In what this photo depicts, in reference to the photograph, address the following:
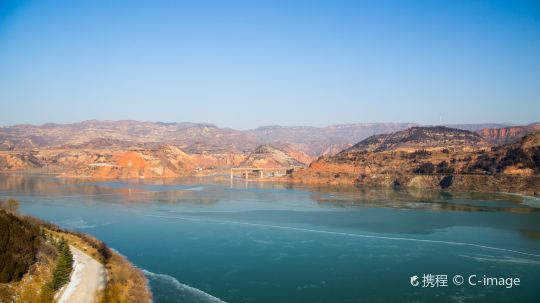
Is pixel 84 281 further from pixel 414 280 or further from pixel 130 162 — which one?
pixel 130 162

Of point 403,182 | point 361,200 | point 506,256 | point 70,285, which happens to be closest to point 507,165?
point 403,182

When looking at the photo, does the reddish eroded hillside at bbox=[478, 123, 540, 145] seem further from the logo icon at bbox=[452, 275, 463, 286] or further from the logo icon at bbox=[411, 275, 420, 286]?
the logo icon at bbox=[411, 275, 420, 286]

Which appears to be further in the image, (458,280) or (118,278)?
(458,280)

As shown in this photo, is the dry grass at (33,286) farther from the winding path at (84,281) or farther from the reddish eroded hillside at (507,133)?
the reddish eroded hillside at (507,133)

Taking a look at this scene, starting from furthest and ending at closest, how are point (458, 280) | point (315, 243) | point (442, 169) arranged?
point (442, 169)
point (315, 243)
point (458, 280)

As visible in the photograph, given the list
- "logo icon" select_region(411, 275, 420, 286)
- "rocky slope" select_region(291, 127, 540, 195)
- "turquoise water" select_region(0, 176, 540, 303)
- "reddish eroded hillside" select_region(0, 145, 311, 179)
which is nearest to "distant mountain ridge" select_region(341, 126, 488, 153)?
"rocky slope" select_region(291, 127, 540, 195)

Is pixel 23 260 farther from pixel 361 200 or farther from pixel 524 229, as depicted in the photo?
pixel 361 200
